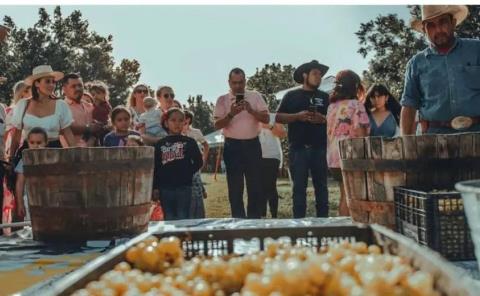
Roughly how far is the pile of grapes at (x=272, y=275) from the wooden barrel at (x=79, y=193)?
2003mm

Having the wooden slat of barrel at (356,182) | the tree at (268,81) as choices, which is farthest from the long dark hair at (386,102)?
the tree at (268,81)

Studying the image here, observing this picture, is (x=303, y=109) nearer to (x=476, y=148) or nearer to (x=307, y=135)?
(x=307, y=135)

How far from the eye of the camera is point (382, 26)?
24188mm

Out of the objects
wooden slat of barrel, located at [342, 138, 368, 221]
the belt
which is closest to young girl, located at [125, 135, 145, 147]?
wooden slat of barrel, located at [342, 138, 368, 221]

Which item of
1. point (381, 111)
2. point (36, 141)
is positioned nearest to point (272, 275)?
point (36, 141)

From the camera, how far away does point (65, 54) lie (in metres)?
40.8

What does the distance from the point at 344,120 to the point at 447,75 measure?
5.56ft

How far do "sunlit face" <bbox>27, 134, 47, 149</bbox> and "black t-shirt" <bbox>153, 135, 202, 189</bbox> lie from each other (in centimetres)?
98

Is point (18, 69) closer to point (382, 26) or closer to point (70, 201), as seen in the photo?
point (382, 26)

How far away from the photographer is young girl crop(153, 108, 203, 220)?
5.13 metres

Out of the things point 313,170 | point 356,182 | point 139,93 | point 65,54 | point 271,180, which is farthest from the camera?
point 65,54

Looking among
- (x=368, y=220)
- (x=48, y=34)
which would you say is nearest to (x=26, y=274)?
(x=368, y=220)

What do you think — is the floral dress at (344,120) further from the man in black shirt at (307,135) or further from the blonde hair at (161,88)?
the blonde hair at (161,88)

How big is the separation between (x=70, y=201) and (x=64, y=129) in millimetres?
1727
